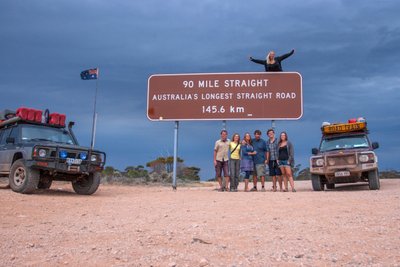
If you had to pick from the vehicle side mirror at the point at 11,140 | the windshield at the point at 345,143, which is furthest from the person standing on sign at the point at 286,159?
the vehicle side mirror at the point at 11,140

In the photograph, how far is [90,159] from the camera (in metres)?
10.5

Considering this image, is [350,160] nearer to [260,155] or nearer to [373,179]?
[373,179]

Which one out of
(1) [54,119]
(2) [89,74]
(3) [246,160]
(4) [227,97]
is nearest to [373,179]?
(3) [246,160]

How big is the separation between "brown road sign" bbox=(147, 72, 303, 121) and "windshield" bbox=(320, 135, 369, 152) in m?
1.62

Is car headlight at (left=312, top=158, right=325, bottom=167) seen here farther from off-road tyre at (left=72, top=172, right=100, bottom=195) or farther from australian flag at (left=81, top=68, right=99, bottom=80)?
australian flag at (left=81, top=68, right=99, bottom=80)

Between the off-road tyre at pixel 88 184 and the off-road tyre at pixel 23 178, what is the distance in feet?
4.86

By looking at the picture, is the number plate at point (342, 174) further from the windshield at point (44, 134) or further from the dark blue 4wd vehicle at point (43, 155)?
the windshield at point (44, 134)

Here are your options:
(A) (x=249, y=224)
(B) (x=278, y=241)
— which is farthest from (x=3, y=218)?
(B) (x=278, y=241)

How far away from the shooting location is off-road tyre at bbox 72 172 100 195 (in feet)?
35.9

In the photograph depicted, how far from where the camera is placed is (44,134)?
438 inches

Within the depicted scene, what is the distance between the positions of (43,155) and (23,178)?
92cm

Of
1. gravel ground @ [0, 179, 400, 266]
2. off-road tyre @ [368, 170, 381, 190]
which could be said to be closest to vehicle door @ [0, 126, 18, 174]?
gravel ground @ [0, 179, 400, 266]

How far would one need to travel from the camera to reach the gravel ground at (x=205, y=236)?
12.1 ft

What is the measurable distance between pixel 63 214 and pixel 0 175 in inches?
221
